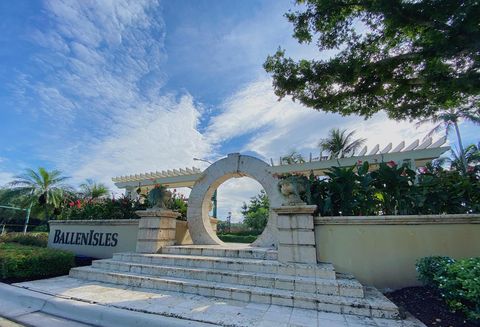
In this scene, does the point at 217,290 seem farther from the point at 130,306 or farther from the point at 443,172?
the point at 443,172

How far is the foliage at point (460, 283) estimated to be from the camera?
2582 mm

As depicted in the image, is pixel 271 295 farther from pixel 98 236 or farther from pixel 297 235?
pixel 98 236

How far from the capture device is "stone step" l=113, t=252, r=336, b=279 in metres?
3.89

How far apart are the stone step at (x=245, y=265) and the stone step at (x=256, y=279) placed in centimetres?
13

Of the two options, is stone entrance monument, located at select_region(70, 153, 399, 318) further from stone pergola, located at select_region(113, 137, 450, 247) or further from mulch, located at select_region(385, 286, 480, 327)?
mulch, located at select_region(385, 286, 480, 327)

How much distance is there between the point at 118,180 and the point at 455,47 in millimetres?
15675

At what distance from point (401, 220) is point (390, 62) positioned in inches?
Answer: 134

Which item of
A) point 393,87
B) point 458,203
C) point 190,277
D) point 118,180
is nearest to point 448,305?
point 458,203

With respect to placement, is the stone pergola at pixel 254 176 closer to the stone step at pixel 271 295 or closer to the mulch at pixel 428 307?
the stone step at pixel 271 295

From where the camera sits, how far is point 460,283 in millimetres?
2816

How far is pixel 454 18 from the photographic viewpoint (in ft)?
12.5

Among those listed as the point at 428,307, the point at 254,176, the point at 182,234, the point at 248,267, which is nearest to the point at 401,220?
the point at 428,307

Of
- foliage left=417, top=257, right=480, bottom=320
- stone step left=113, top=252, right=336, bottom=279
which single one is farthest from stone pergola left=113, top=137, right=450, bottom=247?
foliage left=417, top=257, right=480, bottom=320

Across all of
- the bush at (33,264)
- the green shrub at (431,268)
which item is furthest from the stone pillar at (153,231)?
the green shrub at (431,268)
